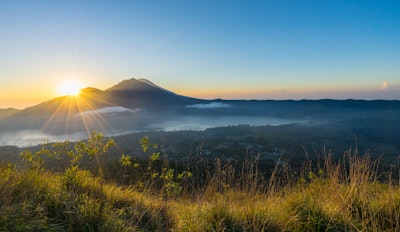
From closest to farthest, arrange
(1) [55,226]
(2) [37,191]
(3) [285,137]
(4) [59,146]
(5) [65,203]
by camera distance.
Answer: (1) [55,226], (5) [65,203], (2) [37,191], (4) [59,146], (3) [285,137]

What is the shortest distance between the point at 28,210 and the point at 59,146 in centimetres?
315

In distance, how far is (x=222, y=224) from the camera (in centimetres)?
346

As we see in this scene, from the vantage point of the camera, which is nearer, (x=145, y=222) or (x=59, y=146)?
(x=145, y=222)

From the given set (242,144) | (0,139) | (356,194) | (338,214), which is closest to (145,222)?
(338,214)

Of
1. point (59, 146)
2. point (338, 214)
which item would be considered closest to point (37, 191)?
point (59, 146)

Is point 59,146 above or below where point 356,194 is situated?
above

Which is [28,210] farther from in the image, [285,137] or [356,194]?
[285,137]

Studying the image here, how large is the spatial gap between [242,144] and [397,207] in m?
169

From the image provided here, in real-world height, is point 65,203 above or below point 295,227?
above

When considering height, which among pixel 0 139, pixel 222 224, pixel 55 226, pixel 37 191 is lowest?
pixel 222 224

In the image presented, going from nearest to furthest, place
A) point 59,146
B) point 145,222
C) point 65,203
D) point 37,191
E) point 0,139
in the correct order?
point 65,203
point 37,191
point 145,222
point 0,139
point 59,146

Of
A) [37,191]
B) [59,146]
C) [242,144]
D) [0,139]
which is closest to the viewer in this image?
[37,191]

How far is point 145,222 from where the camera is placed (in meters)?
4.16

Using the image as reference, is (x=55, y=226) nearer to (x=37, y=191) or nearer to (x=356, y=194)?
(x=37, y=191)
